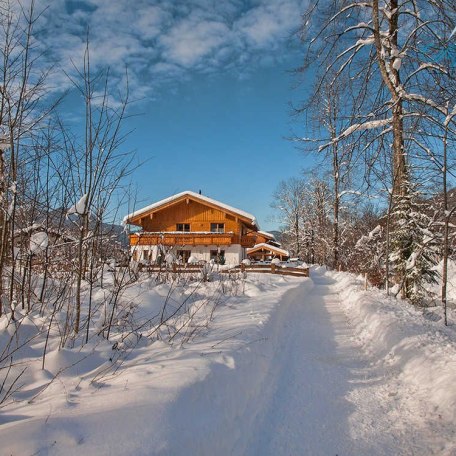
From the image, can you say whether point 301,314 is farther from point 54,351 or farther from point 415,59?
point 415,59

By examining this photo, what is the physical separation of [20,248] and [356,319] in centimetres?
723

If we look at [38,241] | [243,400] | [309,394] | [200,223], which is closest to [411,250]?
[309,394]

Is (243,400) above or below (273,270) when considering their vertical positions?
below

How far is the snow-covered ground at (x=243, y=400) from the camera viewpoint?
219cm

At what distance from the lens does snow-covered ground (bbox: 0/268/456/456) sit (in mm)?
2193

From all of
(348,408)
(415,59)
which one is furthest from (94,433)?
(415,59)

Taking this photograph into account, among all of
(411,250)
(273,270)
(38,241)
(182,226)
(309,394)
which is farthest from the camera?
(182,226)

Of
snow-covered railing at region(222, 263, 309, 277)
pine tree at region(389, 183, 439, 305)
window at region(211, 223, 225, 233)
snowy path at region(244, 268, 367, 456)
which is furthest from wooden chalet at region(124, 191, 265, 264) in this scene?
snowy path at region(244, 268, 367, 456)

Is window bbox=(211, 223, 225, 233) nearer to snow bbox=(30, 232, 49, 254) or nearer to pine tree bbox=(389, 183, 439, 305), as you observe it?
pine tree bbox=(389, 183, 439, 305)

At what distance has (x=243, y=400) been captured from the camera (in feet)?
10.9

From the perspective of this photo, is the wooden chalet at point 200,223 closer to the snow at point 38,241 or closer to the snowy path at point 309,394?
the snowy path at point 309,394

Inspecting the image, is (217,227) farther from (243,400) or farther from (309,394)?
(243,400)

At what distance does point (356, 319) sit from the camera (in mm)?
8297

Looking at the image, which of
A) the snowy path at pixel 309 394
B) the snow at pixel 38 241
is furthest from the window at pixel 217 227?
the snow at pixel 38 241
